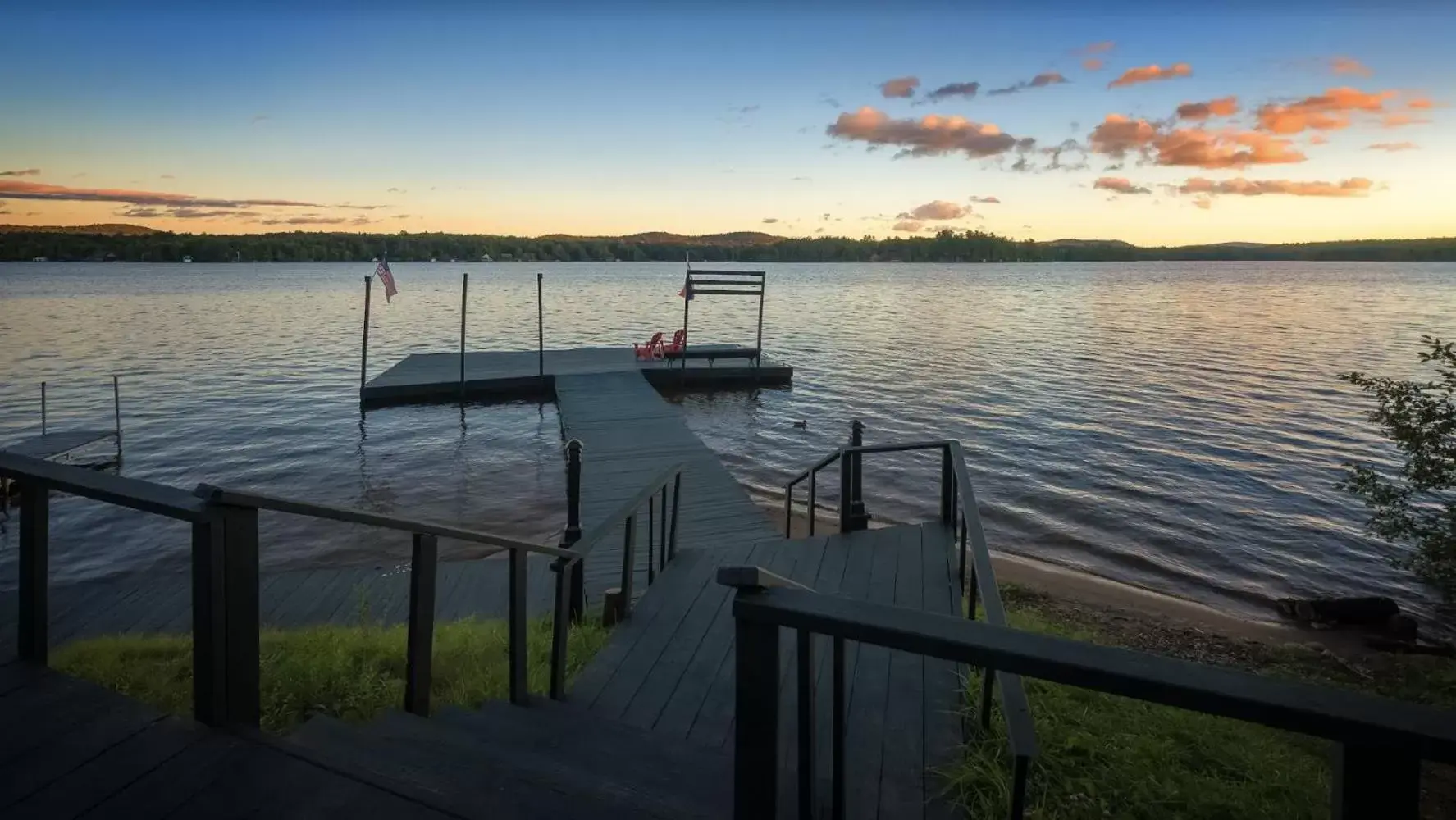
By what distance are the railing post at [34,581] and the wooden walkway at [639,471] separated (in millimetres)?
5280

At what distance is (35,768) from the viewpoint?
2426 millimetres

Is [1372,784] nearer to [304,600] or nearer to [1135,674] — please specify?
[1135,674]

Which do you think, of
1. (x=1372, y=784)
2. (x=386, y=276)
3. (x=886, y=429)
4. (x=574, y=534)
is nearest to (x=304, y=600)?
(x=574, y=534)

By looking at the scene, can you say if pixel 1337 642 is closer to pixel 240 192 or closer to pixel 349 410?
pixel 349 410

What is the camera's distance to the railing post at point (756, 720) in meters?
1.64

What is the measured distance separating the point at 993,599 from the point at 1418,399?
7.93m

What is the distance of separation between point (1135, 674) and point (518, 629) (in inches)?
136

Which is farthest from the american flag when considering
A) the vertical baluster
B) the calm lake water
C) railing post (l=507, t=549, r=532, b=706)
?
the vertical baluster

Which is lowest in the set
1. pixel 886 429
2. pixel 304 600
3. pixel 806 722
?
pixel 304 600

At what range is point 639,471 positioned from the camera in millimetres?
14086

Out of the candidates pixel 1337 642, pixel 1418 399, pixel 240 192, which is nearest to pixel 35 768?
pixel 1418 399

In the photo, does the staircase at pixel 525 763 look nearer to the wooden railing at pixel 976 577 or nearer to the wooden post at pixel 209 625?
the wooden post at pixel 209 625

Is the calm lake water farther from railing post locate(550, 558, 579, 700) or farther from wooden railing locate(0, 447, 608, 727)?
wooden railing locate(0, 447, 608, 727)

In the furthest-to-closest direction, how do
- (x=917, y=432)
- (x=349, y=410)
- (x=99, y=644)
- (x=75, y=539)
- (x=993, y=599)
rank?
(x=349, y=410) < (x=917, y=432) < (x=75, y=539) < (x=99, y=644) < (x=993, y=599)
